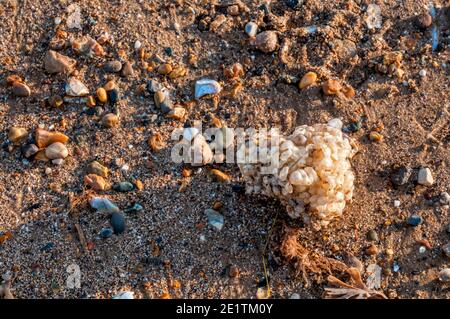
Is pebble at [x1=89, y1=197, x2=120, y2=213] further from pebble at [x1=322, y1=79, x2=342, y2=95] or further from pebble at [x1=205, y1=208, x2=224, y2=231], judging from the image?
pebble at [x1=322, y1=79, x2=342, y2=95]

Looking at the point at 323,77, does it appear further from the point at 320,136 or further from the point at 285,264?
the point at 285,264

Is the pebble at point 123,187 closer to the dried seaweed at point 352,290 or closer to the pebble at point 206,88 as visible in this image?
the pebble at point 206,88

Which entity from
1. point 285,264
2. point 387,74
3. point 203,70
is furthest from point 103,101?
point 387,74

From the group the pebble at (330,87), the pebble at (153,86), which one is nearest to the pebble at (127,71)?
the pebble at (153,86)

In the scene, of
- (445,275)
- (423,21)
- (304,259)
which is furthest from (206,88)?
(445,275)

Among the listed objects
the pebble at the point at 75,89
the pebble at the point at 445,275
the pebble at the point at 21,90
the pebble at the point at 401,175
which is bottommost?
the pebble at the point at 445,275

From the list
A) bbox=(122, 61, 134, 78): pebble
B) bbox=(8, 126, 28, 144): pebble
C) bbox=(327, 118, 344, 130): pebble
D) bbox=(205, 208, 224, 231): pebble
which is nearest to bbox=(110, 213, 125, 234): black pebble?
bbox=(205, 208, 224, 231): pebble
